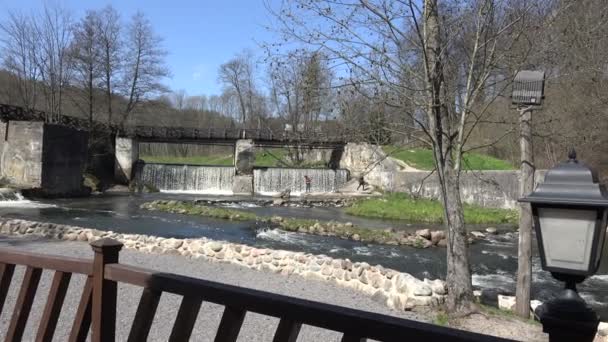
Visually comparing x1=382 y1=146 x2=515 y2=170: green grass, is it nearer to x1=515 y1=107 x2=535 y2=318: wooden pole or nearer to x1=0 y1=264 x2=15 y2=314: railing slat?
x1=515 y1=107 x2=535 y2=318: wooden pole

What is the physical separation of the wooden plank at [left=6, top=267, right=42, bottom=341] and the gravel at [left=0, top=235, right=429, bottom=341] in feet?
9.74

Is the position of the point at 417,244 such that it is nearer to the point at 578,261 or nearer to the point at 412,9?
the point at 412,9

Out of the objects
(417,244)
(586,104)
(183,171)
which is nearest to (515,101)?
(417,244)

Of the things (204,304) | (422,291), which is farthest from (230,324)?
(422,291)

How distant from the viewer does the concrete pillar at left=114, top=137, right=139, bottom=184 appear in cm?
3950

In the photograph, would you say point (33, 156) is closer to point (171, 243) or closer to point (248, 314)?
point (171, 243)

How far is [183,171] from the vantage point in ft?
128

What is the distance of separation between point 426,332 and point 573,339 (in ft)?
1.65

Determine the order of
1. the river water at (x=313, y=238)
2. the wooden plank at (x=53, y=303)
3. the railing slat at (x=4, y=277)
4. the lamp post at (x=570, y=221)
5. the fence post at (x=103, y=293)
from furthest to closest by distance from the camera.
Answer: the river water at (x=313, y=238)
the railing slat at (x=4, y=277)
the wooden plank at (x=53, y=303)
the fence post at (x=103, y=293)
the lamp post at (x=570, y=221)

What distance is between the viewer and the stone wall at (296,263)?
28.0ft

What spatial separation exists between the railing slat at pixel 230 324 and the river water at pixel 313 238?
9859mm

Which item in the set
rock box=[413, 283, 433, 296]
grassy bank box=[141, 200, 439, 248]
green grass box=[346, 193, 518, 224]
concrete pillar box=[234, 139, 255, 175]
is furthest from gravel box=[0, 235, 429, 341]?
concrete pillar box=[234, 139, 255, 175]

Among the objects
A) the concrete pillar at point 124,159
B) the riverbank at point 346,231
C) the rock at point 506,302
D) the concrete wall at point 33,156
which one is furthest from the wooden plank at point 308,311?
the concrete pillar at point 124,159

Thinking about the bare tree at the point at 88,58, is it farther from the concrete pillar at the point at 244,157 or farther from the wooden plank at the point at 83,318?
the wooden plank at the point at 83,318
